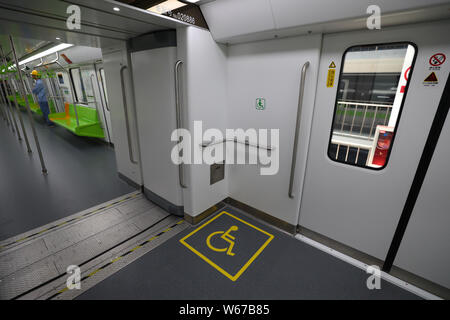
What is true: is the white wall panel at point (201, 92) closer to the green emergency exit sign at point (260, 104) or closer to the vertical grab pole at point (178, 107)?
the vertical grab pole at point (178, 107)

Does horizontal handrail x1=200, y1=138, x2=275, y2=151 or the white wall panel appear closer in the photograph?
the white wall panel

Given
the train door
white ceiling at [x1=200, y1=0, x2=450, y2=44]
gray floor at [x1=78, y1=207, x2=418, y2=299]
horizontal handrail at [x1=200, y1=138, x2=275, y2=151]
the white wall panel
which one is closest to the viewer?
white ceiling at [x1=200, y1=0, x2=450, y2=44]

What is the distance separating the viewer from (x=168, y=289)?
2.24 metres

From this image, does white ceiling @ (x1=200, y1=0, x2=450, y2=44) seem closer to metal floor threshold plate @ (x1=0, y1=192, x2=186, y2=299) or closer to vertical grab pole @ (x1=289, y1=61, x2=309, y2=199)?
vertical grab pole @ (x1=289, y1=61, x2=309, y2=199)

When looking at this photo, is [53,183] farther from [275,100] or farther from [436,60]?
[436,60]

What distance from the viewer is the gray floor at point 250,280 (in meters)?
2.19

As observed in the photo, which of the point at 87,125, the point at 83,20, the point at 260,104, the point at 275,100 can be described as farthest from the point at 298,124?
the point at 87,125

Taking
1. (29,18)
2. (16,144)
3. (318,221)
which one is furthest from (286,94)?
(16,144)

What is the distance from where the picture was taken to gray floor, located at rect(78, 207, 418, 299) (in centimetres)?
219

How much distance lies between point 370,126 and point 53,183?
562 centimetres

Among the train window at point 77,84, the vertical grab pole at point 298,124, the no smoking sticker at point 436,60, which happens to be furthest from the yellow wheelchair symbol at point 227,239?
the train window at point 77,84

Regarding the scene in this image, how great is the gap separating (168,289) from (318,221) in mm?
2030

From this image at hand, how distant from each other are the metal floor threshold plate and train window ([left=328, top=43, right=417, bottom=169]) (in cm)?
253

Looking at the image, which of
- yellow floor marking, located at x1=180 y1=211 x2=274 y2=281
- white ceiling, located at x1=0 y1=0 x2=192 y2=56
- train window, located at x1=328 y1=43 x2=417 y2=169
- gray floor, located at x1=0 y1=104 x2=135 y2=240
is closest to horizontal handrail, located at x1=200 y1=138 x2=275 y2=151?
train window, located at x1=328 y1=43 x2=417 y2=169
